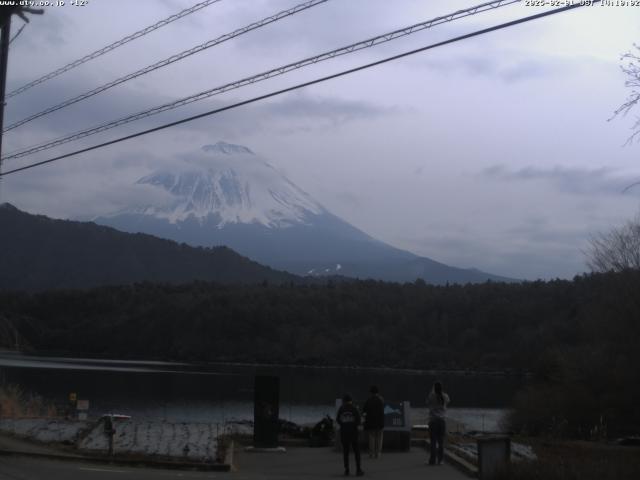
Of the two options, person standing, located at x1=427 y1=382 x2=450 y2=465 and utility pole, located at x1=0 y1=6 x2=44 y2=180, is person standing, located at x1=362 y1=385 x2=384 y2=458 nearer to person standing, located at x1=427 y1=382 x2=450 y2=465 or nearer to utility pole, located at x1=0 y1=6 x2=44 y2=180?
person standing, located at x1=427 y1=382 x2=450 y2=465

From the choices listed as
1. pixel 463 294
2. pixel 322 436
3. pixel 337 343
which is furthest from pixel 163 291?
pixel 322 436

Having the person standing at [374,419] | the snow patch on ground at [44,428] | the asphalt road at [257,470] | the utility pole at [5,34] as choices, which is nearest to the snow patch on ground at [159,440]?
the snow patch on ground at [44,428]

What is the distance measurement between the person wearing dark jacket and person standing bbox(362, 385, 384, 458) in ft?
2.96

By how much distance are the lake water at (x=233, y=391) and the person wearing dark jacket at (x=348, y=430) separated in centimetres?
1783

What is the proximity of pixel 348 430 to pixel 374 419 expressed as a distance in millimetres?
1704

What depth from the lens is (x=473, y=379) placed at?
314 ft

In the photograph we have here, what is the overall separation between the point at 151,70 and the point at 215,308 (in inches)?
4649

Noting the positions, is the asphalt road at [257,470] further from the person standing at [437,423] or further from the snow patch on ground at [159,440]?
the snow patch on ground at [159,440]

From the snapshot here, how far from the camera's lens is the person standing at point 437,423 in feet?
57.1

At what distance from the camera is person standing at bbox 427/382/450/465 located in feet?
57.1

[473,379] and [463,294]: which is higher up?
[463,294]

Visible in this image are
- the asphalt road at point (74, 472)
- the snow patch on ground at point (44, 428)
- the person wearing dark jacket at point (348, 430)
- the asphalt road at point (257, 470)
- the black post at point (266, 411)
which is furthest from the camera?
the snow patch on ground at point (44, 428)

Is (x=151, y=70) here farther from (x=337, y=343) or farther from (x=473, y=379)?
(x=337, y=343)

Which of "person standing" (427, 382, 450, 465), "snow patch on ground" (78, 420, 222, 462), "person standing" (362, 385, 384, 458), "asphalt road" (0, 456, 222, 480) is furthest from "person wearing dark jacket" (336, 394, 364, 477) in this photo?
"snow patch on ground" (78, 420, 222, 462)
